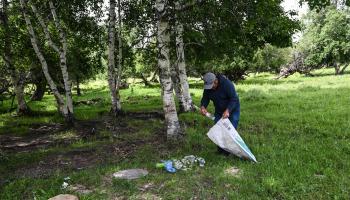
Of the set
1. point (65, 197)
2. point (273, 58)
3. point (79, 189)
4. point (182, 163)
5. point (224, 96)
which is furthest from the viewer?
point (273, 58)

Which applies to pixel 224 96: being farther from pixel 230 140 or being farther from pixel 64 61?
pixel 64 61

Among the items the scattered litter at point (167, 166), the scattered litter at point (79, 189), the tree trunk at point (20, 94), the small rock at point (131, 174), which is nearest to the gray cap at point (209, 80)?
the scattered litter at point (167, 166)

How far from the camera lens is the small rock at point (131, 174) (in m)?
8.74

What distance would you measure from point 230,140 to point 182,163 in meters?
1.30

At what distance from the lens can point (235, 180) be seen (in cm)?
807

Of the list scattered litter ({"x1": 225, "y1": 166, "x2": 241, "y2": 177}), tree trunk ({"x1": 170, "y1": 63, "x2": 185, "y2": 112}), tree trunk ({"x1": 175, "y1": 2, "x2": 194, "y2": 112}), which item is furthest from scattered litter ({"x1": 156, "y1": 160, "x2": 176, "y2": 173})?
tree trunk ({"x1": 170, "y1": 63, "x2": 185, "y2": 112})

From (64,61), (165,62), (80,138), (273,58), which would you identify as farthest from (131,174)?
(273,58)

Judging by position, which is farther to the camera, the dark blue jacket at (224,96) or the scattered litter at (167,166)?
the dark blue jacket at (224,96)

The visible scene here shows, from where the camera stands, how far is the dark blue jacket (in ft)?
32.3

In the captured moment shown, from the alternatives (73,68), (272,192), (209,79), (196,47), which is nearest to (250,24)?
(209,79)

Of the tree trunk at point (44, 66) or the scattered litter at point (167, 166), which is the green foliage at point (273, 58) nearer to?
the tree trunk at point (44, 66)

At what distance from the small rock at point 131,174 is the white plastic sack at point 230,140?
2.02m

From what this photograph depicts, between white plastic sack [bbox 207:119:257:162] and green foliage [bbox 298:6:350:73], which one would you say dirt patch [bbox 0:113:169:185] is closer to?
white plastic sack [bbox 207:119:257:162]

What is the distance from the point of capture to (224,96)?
32.9ft
